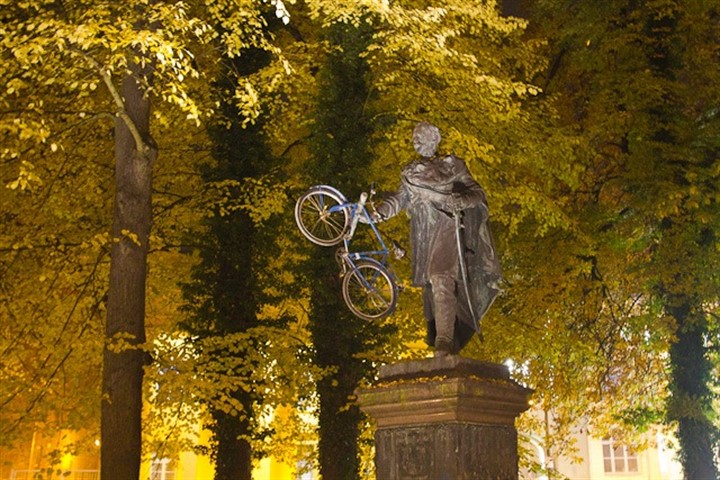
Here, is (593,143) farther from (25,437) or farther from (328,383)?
(25,437)

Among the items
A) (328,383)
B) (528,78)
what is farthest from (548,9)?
(328,383)

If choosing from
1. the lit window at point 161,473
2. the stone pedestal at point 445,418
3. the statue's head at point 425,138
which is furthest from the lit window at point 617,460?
the statue's head at point 425,138

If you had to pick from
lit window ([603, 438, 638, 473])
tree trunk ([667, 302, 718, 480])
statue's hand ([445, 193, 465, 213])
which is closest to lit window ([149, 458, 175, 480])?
lit window ([603, 438, 638, 473])

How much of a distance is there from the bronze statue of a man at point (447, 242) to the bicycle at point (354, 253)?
32cm

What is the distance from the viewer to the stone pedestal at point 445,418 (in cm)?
630

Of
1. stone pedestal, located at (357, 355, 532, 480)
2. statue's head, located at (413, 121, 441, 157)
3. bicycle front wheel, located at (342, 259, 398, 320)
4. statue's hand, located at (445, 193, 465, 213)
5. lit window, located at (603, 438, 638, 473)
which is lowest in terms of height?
stone pedestal, located at (357, 355, 532, 480)

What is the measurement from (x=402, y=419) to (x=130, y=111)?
713 cm

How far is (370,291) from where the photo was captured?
347 inches

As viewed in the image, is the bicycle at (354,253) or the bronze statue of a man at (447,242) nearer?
the bronze statue of a man at (447,242)

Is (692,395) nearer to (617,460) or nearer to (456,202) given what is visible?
(456,202)

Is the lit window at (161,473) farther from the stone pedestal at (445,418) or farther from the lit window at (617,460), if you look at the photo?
the stone pedestal at (445,418)

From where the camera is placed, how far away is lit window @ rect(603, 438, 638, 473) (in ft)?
114

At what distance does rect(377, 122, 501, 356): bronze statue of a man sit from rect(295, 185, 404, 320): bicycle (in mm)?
323

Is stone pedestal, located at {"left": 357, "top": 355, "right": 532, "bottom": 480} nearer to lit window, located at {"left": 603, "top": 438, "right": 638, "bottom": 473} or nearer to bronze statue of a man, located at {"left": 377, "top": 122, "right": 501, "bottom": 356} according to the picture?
bronze statue of a man, located at {"left": 377, "top": 122, "right": 501, "bottom": 356}
